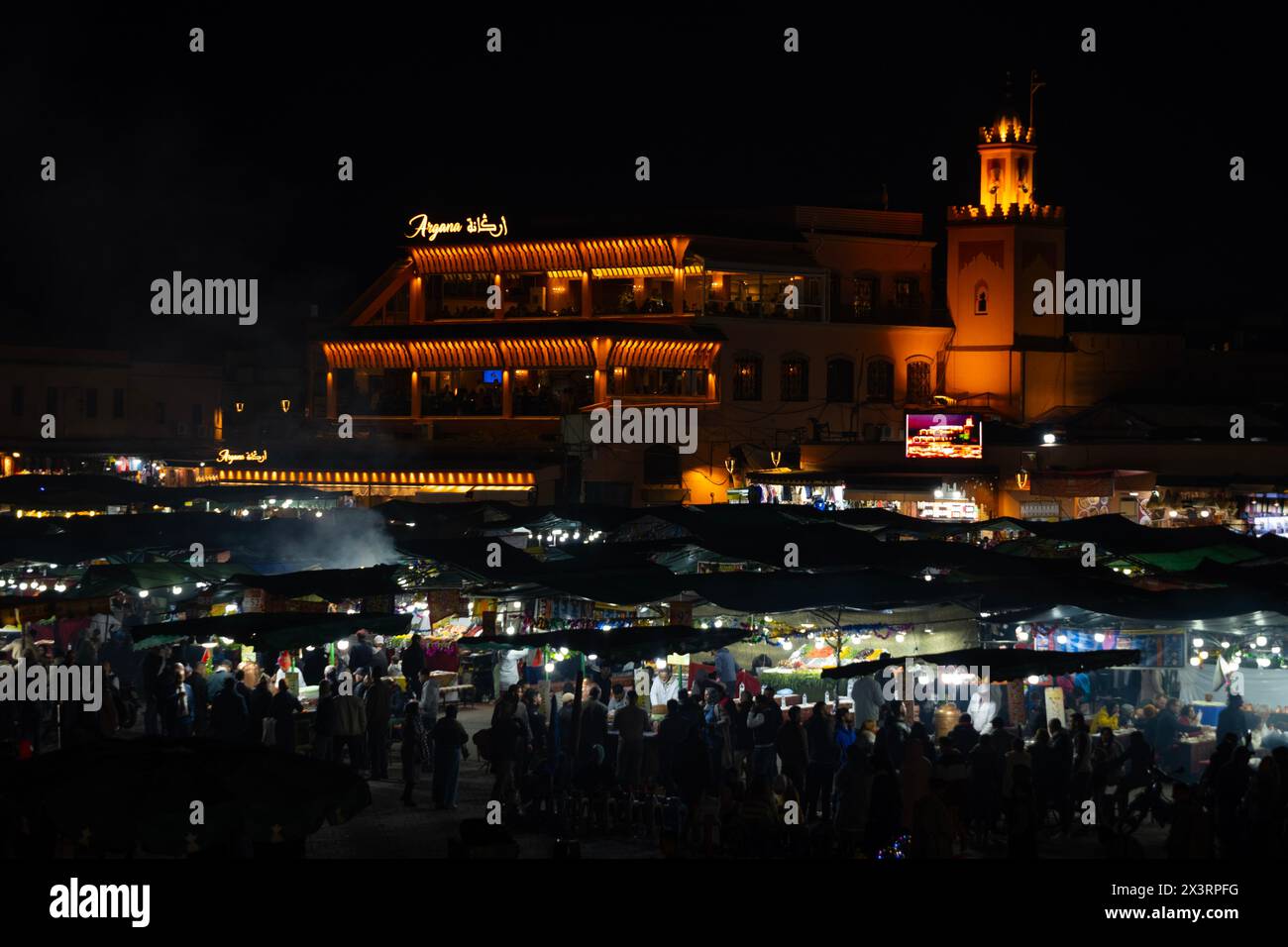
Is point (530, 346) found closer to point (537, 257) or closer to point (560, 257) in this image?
point (560, 257)

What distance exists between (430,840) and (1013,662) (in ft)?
21.7

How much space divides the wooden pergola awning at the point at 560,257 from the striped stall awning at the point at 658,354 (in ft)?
10.2

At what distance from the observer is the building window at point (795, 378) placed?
5619 centimetres

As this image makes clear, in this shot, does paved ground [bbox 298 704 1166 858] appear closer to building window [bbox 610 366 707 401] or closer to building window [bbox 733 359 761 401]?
building window [bbox 610 366 707 401]

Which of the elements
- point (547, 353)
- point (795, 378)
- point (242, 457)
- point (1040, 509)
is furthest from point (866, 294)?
point (242, 457)

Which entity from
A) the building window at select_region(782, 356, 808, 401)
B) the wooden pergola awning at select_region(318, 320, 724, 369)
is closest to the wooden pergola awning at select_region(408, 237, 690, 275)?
the wooden pergola awning at select_region(318, 320, 724, 369)

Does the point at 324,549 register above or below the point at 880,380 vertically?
below

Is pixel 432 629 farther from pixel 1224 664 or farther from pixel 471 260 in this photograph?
pixel 471 260

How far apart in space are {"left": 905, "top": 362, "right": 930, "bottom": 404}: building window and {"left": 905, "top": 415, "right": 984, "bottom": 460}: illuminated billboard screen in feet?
39.1

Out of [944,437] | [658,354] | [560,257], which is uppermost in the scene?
[560,257]

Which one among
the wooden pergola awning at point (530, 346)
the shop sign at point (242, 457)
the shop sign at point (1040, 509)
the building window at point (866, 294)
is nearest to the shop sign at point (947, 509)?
the shop sign at point (1040, 509)

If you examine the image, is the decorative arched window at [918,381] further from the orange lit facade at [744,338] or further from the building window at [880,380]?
the building window at [880,380]

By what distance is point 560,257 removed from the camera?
189ft
